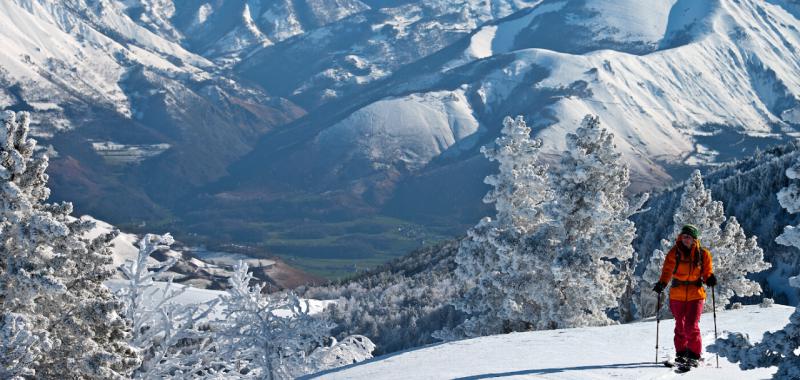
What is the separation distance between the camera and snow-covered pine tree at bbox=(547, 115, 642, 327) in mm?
30391

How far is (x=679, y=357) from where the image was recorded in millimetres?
17188

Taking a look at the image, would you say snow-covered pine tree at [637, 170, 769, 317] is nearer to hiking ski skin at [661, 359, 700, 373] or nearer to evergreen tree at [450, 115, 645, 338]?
evergreen tree at [450, 115, 645, 338]

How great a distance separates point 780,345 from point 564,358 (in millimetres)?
6889

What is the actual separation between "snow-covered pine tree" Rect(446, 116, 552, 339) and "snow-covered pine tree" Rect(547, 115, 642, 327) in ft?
6.92

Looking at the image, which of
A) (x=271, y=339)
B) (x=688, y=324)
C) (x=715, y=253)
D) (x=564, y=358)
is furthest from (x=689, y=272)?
(x=715, y=253)

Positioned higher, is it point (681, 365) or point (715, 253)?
point (681, 365)

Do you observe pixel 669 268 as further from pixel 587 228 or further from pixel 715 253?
pixel 715 253

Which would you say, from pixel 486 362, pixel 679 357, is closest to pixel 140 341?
pixel 486 362

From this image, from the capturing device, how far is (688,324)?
17.2 metres

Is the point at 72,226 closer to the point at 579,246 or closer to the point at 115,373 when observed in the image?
the point at 115,373

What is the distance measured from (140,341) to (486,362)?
401 inches

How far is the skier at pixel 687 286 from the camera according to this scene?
55.9 ft

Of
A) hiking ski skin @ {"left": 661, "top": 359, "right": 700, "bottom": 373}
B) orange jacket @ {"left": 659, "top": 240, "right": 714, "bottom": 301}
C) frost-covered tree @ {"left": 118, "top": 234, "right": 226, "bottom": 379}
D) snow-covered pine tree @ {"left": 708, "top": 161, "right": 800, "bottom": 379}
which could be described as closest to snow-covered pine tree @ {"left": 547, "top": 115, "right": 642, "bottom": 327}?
hiking ski skin @ {"left": 661, "top": 359, "right": 700, "bottom": 373}

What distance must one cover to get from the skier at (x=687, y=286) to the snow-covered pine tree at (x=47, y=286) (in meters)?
13.2
